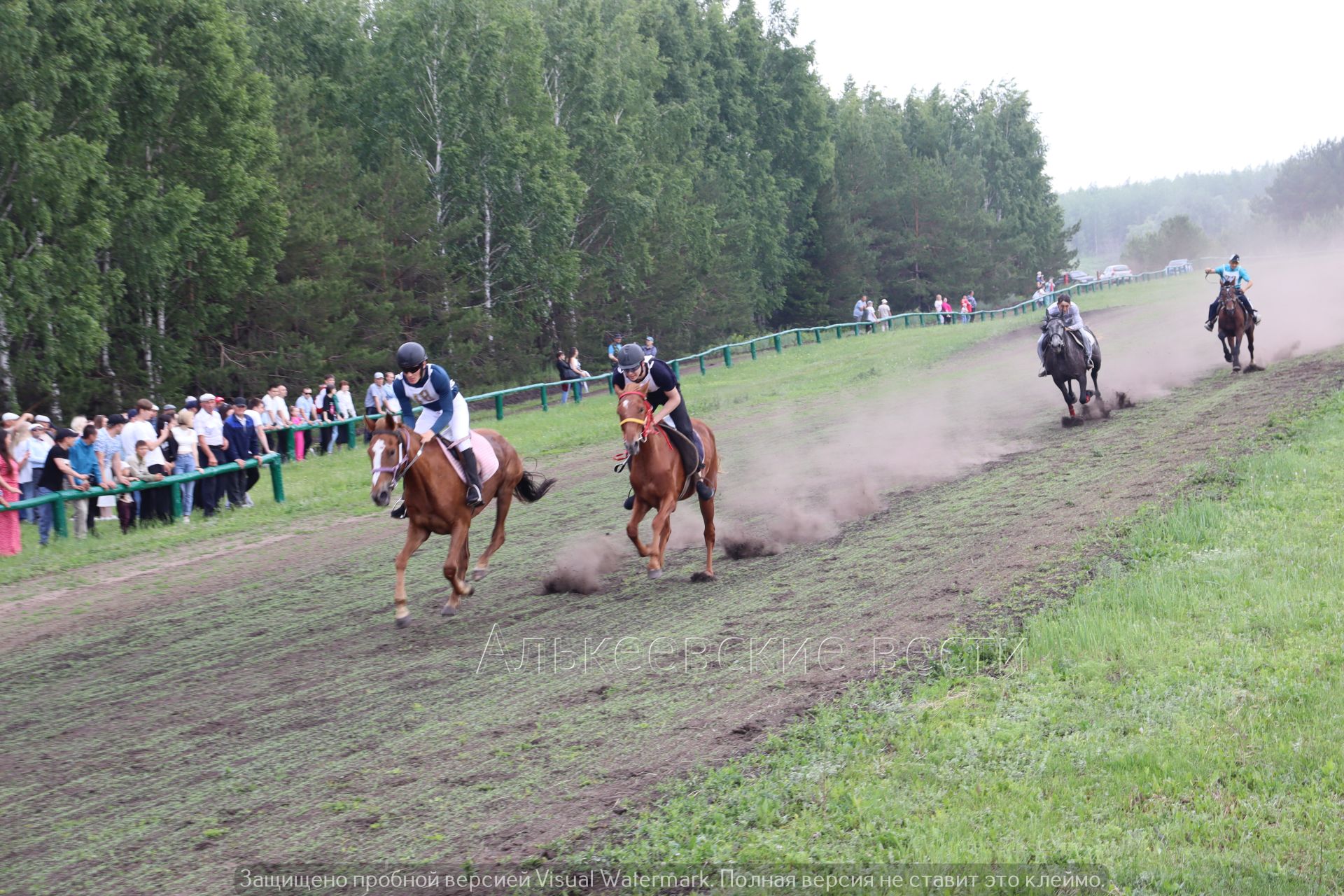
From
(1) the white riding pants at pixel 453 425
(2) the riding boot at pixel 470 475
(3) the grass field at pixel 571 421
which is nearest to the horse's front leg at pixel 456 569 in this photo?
(2) the riding boot at pixel 470 475

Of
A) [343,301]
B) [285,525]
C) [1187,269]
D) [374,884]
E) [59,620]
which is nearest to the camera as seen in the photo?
[374,884]

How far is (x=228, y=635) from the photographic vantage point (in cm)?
1077

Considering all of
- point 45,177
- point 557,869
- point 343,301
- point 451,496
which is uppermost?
point 45,177

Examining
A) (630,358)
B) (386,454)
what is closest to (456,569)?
(386,454)

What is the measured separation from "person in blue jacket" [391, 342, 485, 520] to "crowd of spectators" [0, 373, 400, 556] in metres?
5.22

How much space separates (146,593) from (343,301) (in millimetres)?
26242

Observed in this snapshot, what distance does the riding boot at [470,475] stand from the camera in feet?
36.1

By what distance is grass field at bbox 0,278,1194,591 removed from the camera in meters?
16.0

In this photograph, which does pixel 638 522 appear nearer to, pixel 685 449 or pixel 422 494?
pixel 685 449

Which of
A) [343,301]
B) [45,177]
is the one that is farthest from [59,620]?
[343,301]

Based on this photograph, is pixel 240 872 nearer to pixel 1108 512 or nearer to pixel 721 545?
pixel 721 545

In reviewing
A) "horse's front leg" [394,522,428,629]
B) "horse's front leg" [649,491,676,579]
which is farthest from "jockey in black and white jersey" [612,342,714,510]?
"horse's front leg" [394,522,428,629]

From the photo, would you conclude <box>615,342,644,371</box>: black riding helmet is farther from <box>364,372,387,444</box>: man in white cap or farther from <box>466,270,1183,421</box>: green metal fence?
<box>466,270,1183,421</box>: green metal fence

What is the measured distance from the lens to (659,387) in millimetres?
11633
